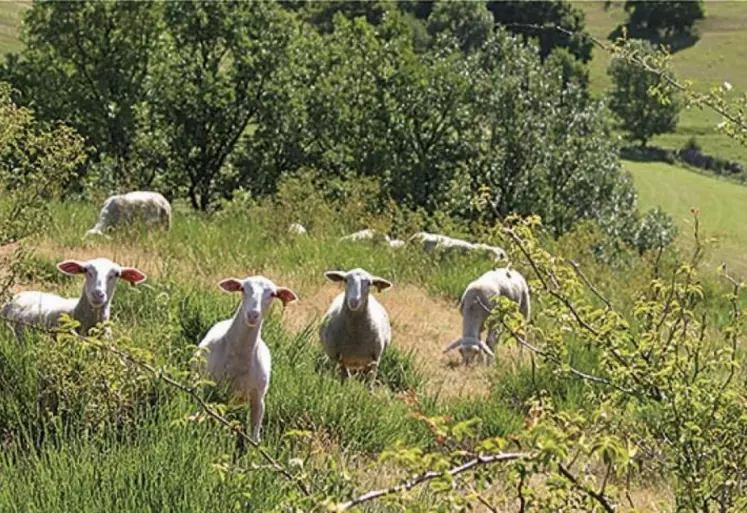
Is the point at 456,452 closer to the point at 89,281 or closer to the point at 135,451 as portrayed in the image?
the point at 135,451

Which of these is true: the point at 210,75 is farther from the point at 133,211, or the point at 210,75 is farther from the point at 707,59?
the point at 707,59

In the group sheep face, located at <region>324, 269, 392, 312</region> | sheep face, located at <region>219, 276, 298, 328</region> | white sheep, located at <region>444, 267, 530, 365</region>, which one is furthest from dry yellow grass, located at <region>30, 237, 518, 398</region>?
sheep face, located at <region>219, 276, 298, 328</region>

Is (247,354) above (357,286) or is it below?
above

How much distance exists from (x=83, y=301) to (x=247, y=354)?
1710mm

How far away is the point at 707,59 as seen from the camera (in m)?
101

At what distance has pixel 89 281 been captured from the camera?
664cm

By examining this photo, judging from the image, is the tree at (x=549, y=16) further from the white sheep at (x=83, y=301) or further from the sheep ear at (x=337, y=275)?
the white sheep at (x=83, y=301)

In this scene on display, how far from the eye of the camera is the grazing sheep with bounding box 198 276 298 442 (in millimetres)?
5777

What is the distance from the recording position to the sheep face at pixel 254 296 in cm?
582

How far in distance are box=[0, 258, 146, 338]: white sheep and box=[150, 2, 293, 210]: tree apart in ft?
70.0

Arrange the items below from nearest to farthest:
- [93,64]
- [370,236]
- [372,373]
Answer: [372,373] → [370,236] → [93,64]

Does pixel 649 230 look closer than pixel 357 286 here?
No

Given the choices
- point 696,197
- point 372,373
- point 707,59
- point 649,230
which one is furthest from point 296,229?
point 707,59

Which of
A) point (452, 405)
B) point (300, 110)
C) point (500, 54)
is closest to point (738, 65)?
point (500, 54)
